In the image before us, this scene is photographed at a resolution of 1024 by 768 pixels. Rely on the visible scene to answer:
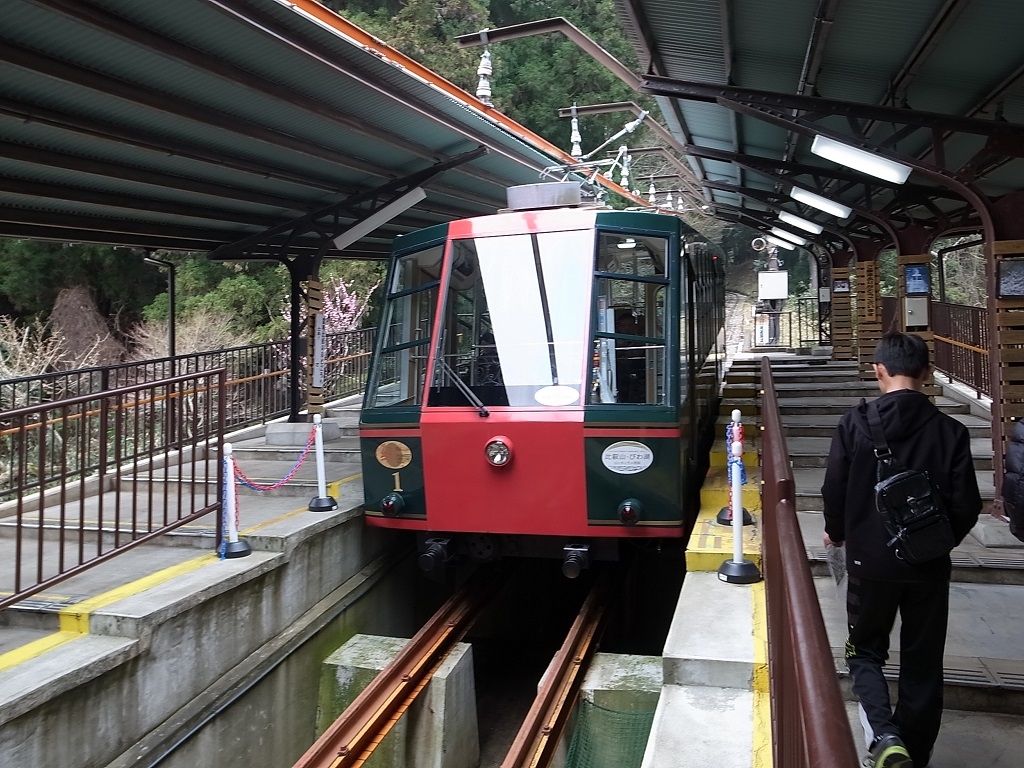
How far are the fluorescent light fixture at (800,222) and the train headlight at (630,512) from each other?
370 inches

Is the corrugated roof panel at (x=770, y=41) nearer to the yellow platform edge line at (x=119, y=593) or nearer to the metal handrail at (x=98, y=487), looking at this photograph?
the metal handrail at (x=98, y=487)

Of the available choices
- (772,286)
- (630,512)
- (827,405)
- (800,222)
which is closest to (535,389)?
(630,512)

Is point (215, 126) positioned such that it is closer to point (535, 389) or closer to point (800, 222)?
point (535, 389)

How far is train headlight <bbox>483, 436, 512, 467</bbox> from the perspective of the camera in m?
5.47

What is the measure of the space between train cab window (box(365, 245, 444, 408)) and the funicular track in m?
1.80

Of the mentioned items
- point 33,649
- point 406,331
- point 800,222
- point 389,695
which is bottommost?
point 389,695

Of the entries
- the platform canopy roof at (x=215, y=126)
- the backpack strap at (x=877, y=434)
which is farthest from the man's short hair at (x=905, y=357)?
the platform canopy roof at (x=215, y=126)

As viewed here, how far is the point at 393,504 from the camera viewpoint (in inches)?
236

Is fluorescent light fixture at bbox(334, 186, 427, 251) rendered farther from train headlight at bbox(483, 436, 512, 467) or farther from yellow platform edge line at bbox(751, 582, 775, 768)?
yellow platform edge line at bbox(751, 582, 775, 768)

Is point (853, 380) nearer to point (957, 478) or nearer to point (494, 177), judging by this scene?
point (494, 177)

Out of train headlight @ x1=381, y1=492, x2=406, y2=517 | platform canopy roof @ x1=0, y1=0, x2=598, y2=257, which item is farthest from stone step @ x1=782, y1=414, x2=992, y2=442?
platform canopy roof @ x1=0, y1=0, x2=598, y2=257

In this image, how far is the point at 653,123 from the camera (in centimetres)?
1355

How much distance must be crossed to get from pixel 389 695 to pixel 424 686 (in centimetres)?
32

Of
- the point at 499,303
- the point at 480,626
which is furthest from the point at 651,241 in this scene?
the point at 480,626
